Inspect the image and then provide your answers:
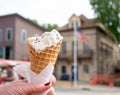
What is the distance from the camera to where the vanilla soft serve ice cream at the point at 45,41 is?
6.64ft

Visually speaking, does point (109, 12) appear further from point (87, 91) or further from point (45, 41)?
point (45, 41)

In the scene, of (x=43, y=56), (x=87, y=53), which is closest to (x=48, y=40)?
(x=43, y=56)

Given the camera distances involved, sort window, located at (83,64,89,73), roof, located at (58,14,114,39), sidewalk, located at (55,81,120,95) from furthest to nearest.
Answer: roof, located at (58,14,114,39) < window, located at (83,64,89,73) < sidewalk, located at (55,81,120,95)

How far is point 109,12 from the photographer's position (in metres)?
42.6

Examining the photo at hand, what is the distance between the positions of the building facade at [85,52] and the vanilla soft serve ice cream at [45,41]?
41447 mm

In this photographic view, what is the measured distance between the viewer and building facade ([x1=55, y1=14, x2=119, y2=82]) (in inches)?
1799

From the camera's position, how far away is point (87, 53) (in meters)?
45.6

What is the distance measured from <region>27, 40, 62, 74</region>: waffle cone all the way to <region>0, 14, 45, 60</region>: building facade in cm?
3991

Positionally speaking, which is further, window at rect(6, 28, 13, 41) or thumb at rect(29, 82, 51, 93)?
window at rect(6, 28, 13, 41)

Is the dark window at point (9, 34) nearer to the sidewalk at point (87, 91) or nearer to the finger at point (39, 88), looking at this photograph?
the sidewalk at point (87, 91)

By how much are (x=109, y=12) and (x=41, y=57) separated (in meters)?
41.5

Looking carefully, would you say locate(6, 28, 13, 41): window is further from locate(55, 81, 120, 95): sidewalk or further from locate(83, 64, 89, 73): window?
locate(55, 81, 120, 95): sidewalk

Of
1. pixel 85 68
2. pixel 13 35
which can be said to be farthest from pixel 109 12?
pixel 13 35

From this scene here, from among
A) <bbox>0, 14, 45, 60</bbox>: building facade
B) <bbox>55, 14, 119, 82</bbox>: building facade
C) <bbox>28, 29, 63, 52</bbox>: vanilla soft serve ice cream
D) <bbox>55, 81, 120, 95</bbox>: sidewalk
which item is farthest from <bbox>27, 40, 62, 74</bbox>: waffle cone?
<bbox>55, 14, 119, 82</bbox>: building facade
